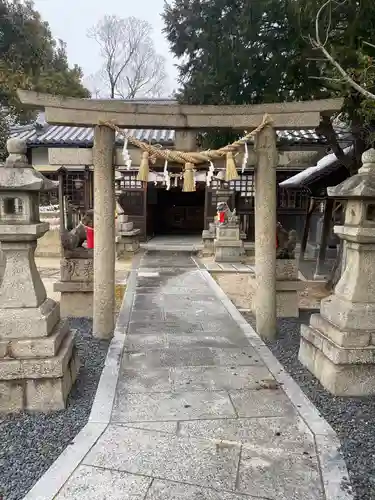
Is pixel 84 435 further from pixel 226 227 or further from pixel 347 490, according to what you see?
pixel 226 227

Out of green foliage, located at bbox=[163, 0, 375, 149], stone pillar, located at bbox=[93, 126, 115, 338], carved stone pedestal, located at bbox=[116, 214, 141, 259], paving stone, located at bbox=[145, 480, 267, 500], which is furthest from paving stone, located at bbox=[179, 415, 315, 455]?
carved stone pedestal, located at bbox=[116, 214, 141, 259]

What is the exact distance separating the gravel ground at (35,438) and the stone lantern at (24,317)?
14cm

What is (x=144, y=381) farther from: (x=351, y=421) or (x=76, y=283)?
(x=76, y=283)

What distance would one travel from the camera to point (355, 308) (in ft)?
13.4

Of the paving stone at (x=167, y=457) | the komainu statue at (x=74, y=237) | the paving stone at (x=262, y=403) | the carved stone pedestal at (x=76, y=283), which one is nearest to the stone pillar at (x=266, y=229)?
the paving stone at (x=262, y=403)

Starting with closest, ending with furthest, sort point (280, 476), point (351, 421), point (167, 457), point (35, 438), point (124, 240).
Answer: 1. point (280, 476)
2. point (167, 457)
3. point (35, 438)
4. point (351, 421)
5. point (124, 240)

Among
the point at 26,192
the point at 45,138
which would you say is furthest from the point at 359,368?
the point at 45,138

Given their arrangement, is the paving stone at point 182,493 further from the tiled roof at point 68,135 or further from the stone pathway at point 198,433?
the tiled roof at point 68,135

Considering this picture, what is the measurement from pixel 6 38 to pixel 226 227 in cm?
824

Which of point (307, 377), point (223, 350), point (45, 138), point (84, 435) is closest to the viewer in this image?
point (84, 435)

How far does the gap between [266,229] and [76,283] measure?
137 inches

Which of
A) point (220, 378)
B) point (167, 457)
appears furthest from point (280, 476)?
point (220, 378)

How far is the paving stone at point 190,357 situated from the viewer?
4.89 metres

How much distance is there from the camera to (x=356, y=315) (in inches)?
160
